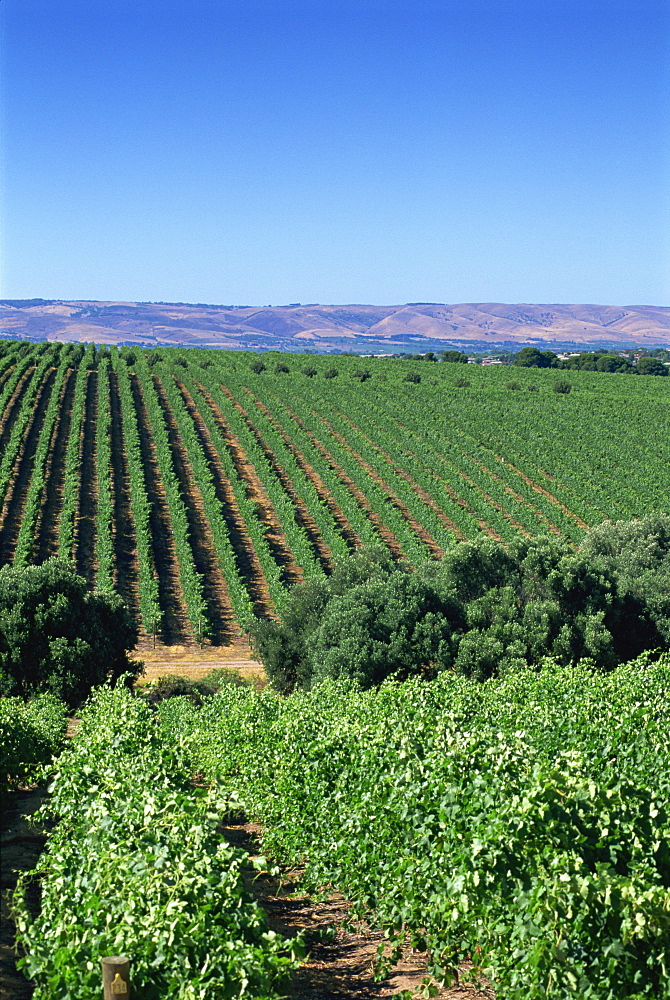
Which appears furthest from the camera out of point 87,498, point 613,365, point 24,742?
point 613,365

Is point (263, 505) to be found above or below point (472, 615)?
above

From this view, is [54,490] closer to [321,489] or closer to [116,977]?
[321,489]

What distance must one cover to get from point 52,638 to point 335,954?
2228cm

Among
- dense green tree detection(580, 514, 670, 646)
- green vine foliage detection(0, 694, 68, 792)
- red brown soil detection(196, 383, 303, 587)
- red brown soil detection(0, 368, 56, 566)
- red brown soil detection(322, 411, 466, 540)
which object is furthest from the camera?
red brown soil detection(322, 411, 466, 540)

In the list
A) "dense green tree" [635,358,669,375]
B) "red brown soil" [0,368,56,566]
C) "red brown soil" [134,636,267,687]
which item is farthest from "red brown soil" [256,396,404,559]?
"dense green tree" [635,358,669,375]

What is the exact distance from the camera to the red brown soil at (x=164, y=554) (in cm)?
4009

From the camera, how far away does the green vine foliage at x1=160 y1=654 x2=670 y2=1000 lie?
7113 millimetres

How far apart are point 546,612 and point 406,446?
31.8 m

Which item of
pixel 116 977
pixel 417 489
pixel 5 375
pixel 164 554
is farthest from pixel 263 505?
pixel 116 977

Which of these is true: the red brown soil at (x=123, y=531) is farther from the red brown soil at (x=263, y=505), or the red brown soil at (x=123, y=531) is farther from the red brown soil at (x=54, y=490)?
the red brown soil at (x=263, y=505)

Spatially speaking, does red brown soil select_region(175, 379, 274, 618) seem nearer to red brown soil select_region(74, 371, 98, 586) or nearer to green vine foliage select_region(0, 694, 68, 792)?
red brown soil select_region(74, 371, 98, 586)

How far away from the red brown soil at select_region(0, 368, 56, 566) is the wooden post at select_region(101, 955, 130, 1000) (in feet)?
131

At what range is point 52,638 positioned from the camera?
30.5 meters

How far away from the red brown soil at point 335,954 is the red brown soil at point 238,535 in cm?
2876
